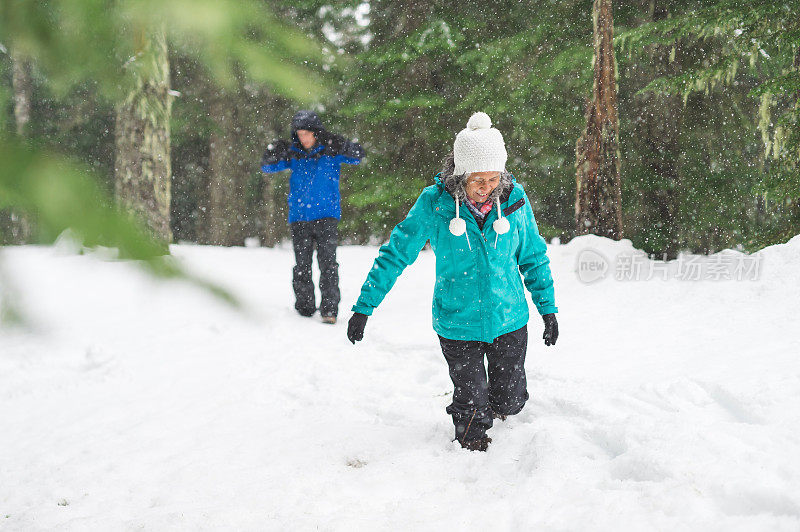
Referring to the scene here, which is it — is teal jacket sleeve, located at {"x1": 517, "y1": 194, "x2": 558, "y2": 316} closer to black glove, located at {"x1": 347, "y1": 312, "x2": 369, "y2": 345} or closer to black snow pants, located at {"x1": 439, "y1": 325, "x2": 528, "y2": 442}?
black snow pants, located at {"x1": 439, "y1": 325, "x2": 528, "y2": 442}

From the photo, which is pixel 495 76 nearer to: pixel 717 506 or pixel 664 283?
pixel 664 283

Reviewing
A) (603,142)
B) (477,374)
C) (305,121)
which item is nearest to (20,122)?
(477,374)

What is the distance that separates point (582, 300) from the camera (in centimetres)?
771

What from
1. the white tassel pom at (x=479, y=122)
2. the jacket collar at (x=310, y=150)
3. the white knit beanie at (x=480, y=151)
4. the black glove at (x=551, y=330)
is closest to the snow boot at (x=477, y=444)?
the black glove at (x=551, y=330)

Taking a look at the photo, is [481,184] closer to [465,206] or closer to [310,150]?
[465,206]

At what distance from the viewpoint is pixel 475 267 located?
359cm

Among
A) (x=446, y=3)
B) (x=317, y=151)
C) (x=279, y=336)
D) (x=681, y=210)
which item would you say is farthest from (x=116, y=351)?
(x=446, y=3)

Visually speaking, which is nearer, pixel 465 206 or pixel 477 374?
pixel 465 206

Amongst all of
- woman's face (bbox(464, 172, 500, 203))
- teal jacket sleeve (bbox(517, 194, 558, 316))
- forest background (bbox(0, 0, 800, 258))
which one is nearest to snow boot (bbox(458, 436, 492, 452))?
teal jacket sleeve (bbox(517, 194, 558, 316))

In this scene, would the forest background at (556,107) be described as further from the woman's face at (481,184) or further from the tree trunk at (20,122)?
the tree trunk at (20,122)

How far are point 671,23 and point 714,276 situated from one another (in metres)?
3.72

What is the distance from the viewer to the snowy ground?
9.13 feet

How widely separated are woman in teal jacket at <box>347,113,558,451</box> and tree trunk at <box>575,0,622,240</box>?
19.3 ft

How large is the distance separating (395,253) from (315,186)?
3.28 meters
